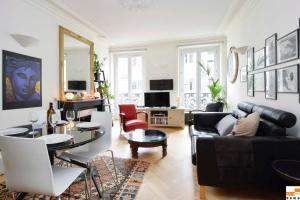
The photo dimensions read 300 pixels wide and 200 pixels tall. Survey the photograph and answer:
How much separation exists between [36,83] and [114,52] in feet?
11.8

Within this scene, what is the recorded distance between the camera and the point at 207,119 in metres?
3.51

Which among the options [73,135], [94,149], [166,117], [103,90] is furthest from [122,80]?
[73,135]

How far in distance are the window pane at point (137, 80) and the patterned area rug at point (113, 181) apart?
3.62 metres

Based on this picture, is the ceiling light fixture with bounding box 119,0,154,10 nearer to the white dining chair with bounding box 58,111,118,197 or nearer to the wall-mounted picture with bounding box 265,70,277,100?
the white dining chair with bounding box 58,111,118,197

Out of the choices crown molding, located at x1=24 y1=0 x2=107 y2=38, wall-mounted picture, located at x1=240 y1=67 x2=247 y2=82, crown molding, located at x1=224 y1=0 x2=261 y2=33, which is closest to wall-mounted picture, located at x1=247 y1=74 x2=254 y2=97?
wall-mounted picture, located at x1=240 y1=67 x2=247 y2=82

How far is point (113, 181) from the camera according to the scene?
222cm

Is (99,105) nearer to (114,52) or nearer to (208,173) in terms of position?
(114,52)

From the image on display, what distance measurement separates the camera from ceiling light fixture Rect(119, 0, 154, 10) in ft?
10.5

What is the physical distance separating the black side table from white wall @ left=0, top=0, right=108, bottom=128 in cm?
349

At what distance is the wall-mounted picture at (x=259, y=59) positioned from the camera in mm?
2754

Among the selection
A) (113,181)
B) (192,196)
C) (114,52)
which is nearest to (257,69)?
(192,196)

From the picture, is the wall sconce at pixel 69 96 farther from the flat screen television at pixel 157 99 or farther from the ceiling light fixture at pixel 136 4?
the flat screen television at pixel 157 99

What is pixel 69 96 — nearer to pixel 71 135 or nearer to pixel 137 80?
pixel 71 135

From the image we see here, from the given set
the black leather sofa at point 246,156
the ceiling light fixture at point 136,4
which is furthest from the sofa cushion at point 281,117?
the ceiling light fixture at point 136,4
